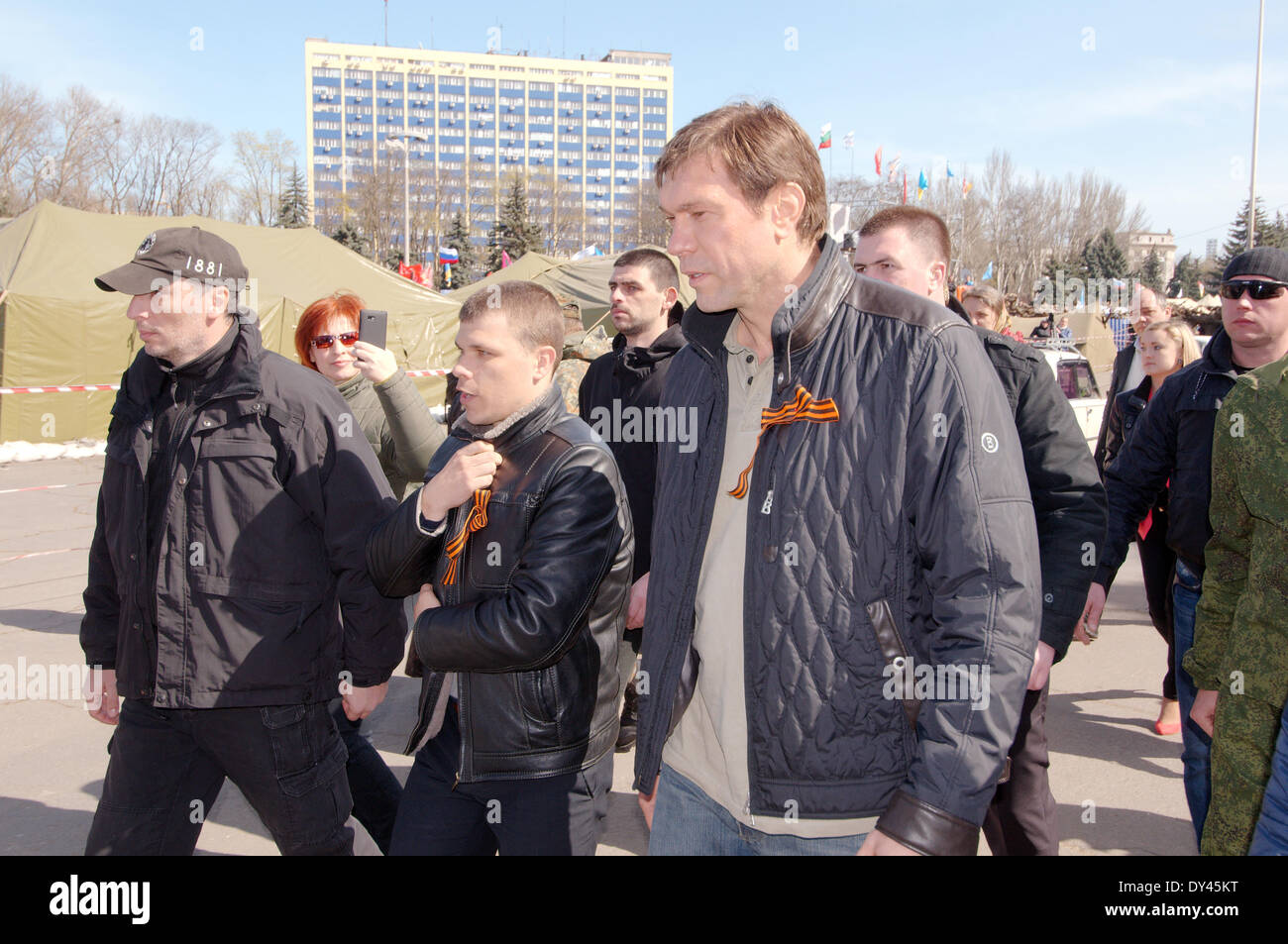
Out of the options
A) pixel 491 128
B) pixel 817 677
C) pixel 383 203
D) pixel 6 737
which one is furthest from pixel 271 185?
pixel 491 128

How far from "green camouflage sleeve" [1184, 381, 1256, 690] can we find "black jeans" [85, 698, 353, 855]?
249cm

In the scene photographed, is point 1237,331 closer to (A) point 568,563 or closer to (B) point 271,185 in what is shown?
(A) point 568,563

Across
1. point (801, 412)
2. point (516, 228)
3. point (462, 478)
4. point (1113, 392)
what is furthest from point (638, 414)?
point (516, 228)

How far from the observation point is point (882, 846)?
1602 millimetres

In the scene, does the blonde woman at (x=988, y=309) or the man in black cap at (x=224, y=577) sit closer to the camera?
the man in black cap at (x=224, y=577)

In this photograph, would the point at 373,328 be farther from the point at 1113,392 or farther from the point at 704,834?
the point at 1113,392

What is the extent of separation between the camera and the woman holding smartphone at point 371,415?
3480 mm

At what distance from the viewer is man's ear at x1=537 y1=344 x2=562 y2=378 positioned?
9.03ft

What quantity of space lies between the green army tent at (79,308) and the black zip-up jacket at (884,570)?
1326 centimetres

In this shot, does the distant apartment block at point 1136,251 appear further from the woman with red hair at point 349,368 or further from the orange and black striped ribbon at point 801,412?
the orange and black striped ribbon at point 801,412

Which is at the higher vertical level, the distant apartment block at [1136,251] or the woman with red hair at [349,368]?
the distant apartment block at [1136,251]

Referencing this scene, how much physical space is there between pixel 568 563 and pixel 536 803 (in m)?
0.63

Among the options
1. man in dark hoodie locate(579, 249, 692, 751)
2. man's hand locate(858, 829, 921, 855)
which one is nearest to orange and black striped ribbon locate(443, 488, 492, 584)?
man's hand locate(858, 829, 921, 855)

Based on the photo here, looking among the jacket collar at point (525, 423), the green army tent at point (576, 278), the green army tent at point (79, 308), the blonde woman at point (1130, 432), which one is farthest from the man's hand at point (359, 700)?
the green army tent at point (576, 278)
